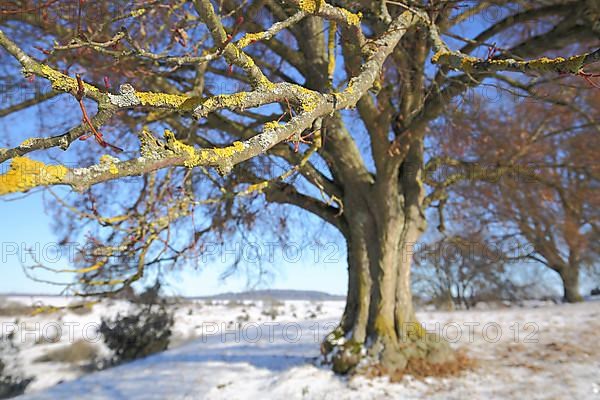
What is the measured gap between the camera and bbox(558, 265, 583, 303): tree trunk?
13.3 m

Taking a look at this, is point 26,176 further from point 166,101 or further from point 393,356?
point 393,356

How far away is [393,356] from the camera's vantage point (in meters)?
5.05

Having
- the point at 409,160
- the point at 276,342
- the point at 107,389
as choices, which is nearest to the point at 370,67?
the point at 409,160

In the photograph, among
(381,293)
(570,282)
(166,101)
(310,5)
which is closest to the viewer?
(166,101)

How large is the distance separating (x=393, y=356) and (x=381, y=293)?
32.7 inches

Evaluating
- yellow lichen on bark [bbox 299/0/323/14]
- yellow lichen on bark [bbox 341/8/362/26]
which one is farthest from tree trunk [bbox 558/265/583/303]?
yellow lichen on bark [bbox 299/0/323/14]

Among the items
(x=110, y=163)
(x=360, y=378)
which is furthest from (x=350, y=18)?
(x=360, y=378)

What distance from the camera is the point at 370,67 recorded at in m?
2.23

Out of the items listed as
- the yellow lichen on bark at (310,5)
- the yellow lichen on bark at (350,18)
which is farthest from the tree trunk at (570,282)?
Result: the yellow lichen on bark at (310,5)

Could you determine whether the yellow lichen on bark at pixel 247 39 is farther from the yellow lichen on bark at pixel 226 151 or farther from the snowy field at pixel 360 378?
the snowy field at pixel 360 378

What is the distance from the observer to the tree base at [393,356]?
499 cm

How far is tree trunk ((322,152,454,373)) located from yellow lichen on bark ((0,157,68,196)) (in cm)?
486

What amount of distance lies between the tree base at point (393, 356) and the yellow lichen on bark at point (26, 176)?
4.81 meters

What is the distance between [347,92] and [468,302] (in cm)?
1930
